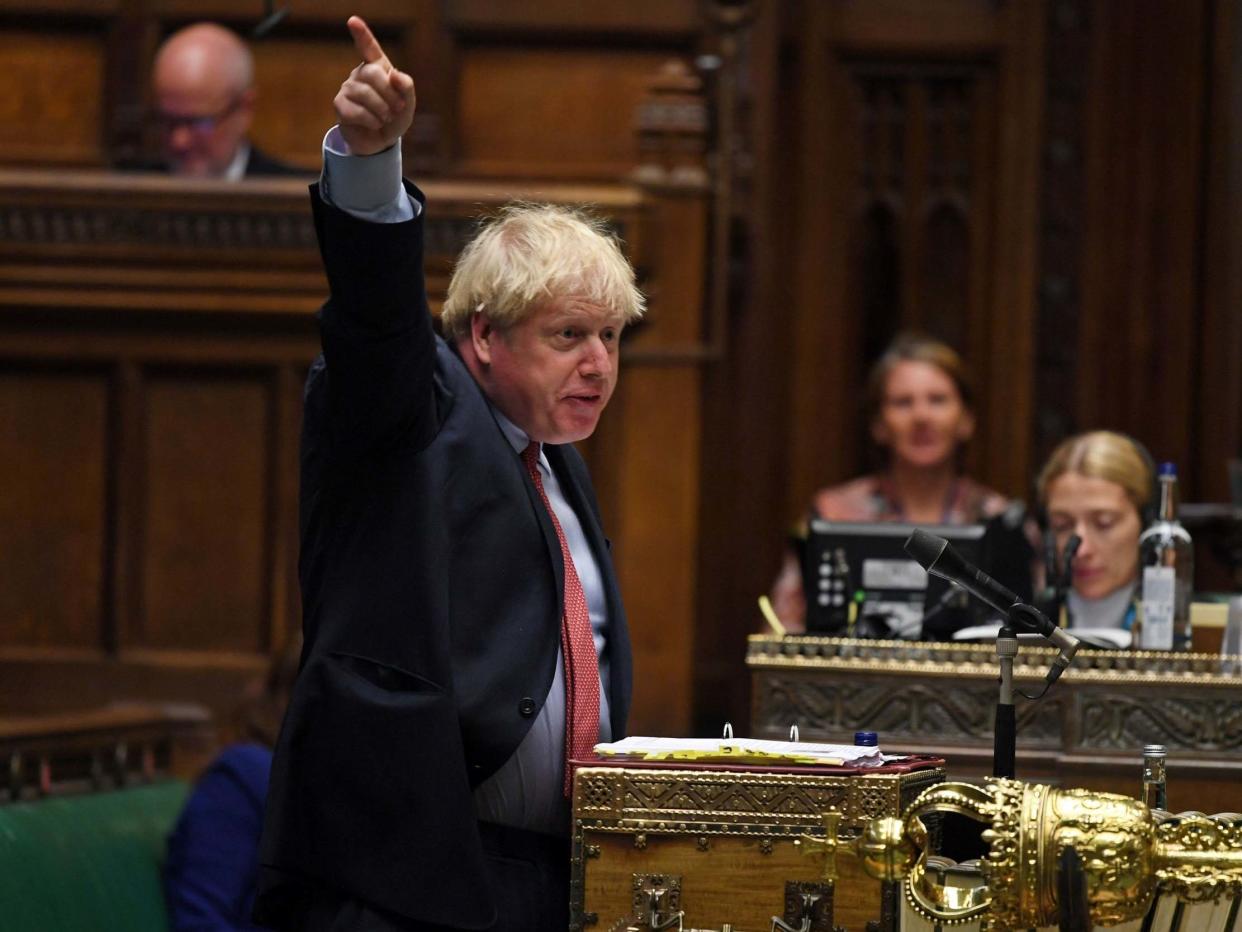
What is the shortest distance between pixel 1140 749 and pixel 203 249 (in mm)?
2561

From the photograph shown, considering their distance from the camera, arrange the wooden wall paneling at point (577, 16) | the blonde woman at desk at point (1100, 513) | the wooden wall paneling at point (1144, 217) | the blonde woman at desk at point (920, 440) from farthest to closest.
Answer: the wooden wall paneling at point (1144, 217), the wooden wall paneling at point (577, 16), the blonde woman at desk at point (920, 440), the blonde woman at desk at point (1100, 513)

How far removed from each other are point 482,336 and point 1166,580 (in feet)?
4.86

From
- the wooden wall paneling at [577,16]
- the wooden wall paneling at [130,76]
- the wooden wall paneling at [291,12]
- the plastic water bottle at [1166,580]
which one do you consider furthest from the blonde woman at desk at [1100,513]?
the wooden wall paneling at [130,76]

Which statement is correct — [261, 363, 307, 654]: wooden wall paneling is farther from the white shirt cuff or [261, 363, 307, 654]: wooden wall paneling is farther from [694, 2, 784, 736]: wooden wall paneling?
the white shirt cuff

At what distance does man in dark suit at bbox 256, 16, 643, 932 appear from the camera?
2543 millimetres

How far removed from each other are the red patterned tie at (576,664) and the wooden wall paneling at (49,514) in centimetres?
238

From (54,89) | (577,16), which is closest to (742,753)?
(577,16)

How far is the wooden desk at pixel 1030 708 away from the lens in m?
3.55

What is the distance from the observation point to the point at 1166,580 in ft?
12.2

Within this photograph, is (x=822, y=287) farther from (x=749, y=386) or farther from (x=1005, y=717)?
(x=1005, y=717)

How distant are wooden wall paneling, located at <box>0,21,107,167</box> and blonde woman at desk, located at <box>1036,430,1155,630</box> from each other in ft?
10.8

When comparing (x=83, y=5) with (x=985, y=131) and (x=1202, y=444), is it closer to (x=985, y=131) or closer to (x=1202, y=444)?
(x=985, y=131)

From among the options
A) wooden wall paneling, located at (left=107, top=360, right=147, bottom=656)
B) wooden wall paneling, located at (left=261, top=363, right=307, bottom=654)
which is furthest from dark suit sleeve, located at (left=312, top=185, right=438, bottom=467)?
wooden wall paneling, located at (left=107, top=360, right=147, bottom=656)

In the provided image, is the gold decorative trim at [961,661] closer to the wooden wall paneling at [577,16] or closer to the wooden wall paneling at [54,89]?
the wooden wall paneling at [577,16]
